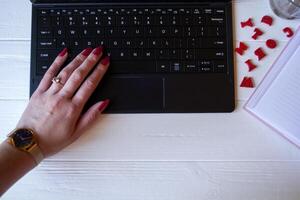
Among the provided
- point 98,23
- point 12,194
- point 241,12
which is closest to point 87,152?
point 12,194

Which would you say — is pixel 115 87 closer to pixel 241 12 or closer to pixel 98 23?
pixel 98 23

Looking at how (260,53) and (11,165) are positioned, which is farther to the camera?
(260,53)

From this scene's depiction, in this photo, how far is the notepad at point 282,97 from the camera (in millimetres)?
508

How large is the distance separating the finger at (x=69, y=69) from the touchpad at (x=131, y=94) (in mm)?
63

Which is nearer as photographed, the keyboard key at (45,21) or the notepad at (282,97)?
the notepad at (282,97)

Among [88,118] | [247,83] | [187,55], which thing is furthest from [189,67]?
[88,118]

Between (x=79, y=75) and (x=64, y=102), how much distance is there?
0.20 feet

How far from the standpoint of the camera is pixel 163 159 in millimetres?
622

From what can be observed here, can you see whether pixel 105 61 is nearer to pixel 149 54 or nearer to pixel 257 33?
pixel 149 54

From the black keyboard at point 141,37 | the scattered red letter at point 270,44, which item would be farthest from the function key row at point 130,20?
the scattered red letter at point 270,44

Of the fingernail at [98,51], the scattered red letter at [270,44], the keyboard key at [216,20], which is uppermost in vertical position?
the keyboard key at [216,20]

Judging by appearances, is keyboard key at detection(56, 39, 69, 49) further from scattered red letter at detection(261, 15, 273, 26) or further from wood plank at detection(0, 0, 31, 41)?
scattered red letter at detection(261, 15, 273, 26)

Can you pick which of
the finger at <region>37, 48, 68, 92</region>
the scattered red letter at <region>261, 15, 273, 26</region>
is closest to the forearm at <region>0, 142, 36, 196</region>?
the finger at <region>37, 48, 68, 92</region>

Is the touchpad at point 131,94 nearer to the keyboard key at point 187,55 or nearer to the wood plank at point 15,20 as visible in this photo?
the keyboard key at point 187,55
